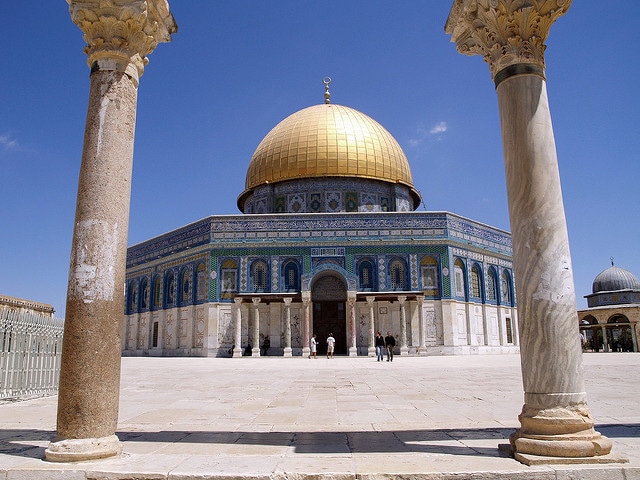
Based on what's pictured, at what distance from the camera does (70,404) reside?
13.4ft

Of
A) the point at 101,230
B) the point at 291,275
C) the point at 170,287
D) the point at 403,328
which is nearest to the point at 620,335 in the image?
the point at 403,328

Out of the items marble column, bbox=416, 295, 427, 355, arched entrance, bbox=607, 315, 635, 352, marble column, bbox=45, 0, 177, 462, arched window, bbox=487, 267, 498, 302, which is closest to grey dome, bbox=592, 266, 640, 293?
arched entrance, bbox=607, 315, 635, 352

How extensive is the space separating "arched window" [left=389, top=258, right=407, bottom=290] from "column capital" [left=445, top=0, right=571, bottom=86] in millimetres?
21772

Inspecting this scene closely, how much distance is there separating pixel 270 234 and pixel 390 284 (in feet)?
20.6

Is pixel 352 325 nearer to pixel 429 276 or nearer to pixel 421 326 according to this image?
pixel 421 326

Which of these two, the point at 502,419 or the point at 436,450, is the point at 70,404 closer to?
the point at 436,450

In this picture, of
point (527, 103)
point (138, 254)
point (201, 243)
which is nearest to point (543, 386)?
point (527, 103)

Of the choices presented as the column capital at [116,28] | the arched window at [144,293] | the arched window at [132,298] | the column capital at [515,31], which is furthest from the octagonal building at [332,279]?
the column capital at [116,28]

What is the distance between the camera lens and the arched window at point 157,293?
2988 cm

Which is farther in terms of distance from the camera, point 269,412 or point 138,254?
point 138,254

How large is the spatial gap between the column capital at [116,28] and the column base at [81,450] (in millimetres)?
3055

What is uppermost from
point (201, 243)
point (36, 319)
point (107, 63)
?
point (201, 243)

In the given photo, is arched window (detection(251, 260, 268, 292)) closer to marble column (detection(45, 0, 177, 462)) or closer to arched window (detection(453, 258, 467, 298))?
arched window (detection(453, 258, 467, 298))

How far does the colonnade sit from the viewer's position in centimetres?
404
